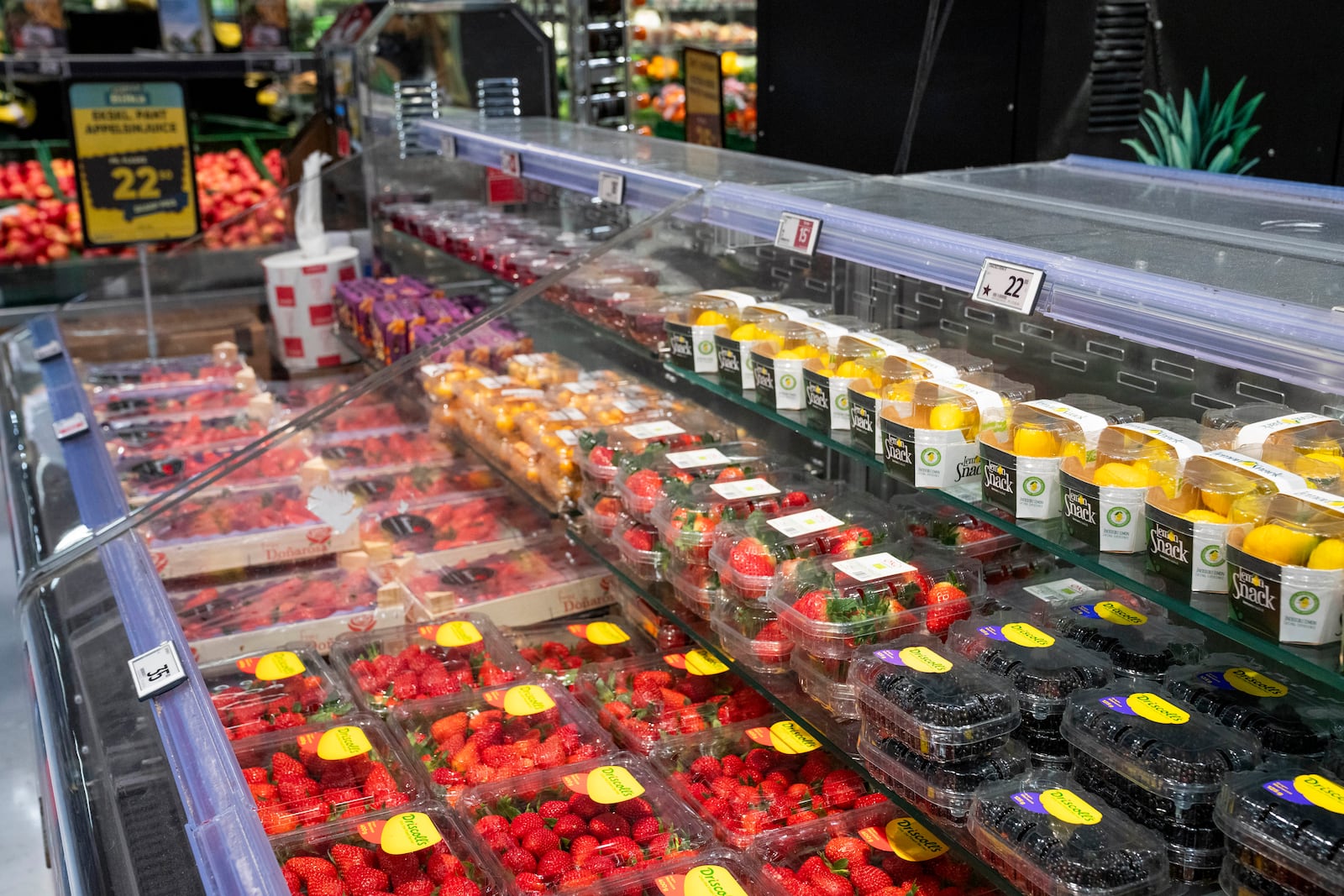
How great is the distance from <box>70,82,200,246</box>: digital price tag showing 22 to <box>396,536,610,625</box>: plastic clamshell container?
333cm

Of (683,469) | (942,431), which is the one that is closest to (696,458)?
(683,469)

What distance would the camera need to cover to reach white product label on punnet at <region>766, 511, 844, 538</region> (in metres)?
2.26

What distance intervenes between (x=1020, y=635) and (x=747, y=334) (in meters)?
0.88

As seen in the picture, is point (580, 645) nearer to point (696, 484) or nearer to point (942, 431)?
point (696, 484)

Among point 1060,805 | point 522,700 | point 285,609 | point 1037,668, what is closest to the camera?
point 1060,805

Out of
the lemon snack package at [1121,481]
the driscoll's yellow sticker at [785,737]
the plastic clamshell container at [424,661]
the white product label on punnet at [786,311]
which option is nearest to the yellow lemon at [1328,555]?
the lemon snack package at [1121,481]

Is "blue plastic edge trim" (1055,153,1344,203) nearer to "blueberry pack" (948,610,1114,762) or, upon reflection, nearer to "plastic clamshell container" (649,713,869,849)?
"blueberry pack" (948,610,1114,762)

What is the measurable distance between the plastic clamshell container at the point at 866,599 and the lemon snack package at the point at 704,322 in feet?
2.03

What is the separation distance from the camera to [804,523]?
229cm

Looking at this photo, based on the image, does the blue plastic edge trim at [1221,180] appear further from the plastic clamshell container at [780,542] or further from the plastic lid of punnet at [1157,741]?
the plastic lid of punnet at [1157,741]

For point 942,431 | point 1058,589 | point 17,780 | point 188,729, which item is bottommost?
point 17,780

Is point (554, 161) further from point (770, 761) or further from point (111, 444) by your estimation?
point (770, 761)

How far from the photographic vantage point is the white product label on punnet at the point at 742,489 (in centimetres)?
245

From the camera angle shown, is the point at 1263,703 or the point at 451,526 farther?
the point at 451,526
